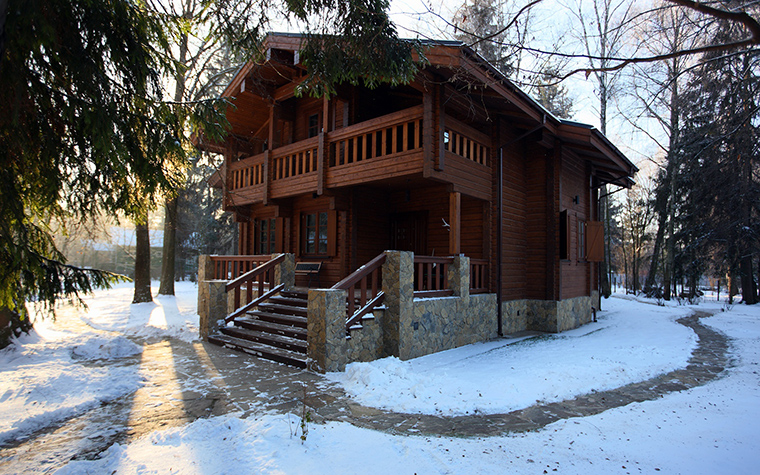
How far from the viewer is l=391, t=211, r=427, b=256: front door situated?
11562 mm

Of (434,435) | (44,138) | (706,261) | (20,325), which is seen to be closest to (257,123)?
(20,325)

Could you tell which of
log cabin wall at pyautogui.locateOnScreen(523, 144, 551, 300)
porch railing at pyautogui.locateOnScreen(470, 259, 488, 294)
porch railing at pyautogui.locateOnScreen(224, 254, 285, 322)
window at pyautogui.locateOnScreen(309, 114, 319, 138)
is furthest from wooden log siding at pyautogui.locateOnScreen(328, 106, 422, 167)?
log cabin wall at pyautogui.locateOnScreen(523, 144, 551, 300)

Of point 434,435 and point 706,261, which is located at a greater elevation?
point 706,261

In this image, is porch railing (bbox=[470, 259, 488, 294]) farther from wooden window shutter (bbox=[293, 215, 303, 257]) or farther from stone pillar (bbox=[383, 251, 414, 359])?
wooden window shutter (bbox=[293, 215, 303, 257])

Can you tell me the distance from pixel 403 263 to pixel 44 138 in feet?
16.7

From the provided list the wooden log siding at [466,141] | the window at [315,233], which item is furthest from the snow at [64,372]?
the wooden log siding at [466,141]

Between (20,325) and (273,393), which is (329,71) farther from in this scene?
(20,325)

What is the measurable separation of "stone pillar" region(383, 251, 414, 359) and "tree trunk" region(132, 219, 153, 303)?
1229cm

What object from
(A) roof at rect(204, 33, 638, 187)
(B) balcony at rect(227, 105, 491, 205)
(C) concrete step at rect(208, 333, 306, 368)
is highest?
(A) roof at rect(204, 33, 638, 187)

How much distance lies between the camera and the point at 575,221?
40.4 feet

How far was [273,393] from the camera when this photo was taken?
5.32 m

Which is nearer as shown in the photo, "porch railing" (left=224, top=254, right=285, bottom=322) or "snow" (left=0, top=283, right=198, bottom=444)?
"snow" (left=0, top=283, right=198, bottom=444)

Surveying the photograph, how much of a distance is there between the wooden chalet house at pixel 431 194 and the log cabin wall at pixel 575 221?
0.21 ft

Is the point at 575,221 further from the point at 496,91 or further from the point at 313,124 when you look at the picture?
the point at 313,124
